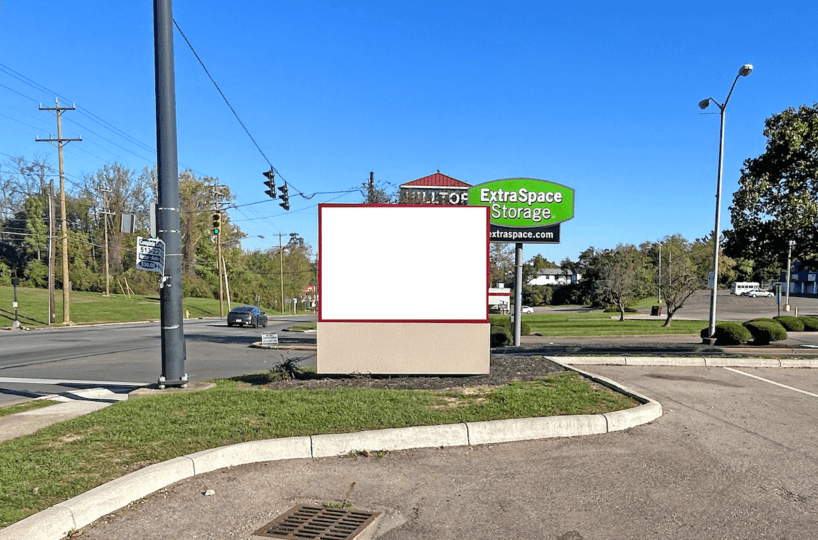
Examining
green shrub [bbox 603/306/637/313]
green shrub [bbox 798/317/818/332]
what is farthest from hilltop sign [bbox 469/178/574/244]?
green shrub [bbox 603/306/637/313]

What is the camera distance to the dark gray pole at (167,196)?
9102mm

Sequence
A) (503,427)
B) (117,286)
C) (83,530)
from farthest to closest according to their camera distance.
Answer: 1. (117,286)
2. (503,427)
3. (83,530)

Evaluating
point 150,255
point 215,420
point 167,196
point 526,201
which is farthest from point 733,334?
point 215,420

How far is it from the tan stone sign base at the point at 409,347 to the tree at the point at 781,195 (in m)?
11.0

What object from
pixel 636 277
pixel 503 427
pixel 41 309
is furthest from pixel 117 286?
pixel 503 427

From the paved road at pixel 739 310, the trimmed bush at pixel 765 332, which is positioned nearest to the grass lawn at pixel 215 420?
the trimmed bush at pixel 765 332

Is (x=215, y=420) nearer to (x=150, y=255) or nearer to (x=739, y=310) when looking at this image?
(x=150, y=255)

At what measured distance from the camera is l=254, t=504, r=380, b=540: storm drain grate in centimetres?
410

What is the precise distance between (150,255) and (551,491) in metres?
6.57

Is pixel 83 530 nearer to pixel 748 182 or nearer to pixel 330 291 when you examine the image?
pixel 330 291

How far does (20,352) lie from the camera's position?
18.8m

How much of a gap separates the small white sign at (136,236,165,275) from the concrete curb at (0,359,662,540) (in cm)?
413

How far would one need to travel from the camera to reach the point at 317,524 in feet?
14.1

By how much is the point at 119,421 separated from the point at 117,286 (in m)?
77.3
